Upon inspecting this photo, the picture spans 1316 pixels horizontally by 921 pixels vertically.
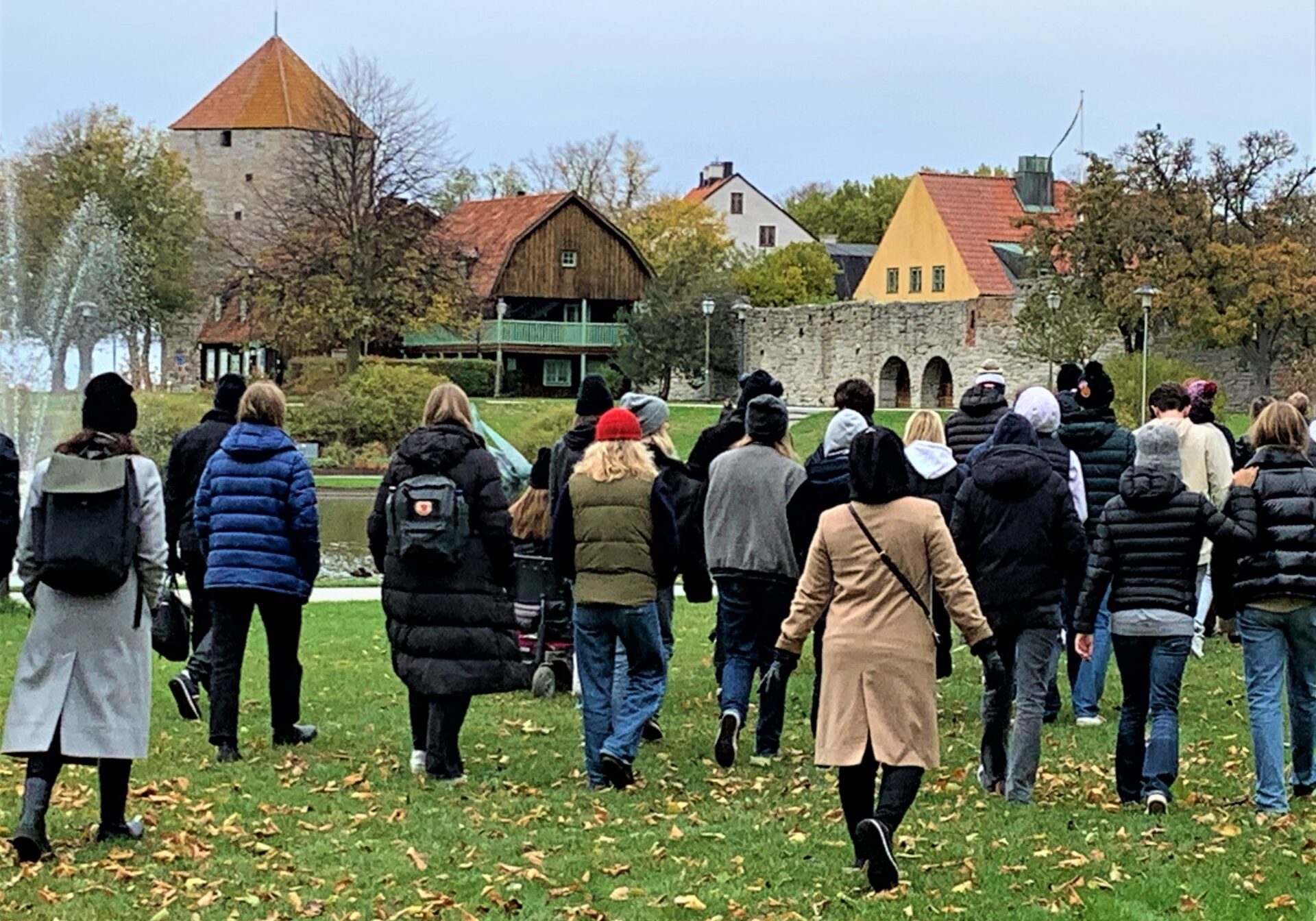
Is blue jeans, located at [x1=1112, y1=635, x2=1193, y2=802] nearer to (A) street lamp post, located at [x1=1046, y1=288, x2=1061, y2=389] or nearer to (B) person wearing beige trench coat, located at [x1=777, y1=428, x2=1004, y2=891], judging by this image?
(B) person wearing beige trench coat, located at [x1=777, y1=428, x2=1004, y2=891]

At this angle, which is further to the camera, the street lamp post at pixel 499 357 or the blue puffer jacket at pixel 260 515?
the street lamp post at pixel 499 357

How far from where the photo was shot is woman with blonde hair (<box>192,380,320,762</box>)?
31.3 ft

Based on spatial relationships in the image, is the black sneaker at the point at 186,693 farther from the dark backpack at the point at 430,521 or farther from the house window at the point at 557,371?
the house window at the point at 557,371

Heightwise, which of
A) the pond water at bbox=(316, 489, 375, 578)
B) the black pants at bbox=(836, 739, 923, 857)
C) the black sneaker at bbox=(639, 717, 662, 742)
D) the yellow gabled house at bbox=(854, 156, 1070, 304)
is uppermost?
the yellow gabled house at bbox=(854, 156, 1070, 304)

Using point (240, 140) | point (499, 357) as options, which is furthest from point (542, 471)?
point (240, 140)

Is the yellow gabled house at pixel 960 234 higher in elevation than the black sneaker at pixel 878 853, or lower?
higher

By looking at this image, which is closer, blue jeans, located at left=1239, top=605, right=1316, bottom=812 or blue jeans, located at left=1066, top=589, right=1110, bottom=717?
blue jeans, located at left=1239, top=605, right=1316, bottom=812

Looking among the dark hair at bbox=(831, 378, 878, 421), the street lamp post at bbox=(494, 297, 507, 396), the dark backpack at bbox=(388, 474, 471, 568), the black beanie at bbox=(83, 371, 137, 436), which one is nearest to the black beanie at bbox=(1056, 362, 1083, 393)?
the dark hair at bbox=(831, 378, 878, 421)

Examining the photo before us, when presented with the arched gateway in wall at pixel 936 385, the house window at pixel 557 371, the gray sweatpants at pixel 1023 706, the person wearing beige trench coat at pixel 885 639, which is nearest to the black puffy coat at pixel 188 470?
the gray sweatpants at pixel 1023 706

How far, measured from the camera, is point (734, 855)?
752 centimetres

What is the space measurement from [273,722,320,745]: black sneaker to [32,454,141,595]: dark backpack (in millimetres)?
2848

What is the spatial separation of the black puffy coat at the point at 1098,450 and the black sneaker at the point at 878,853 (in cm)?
491

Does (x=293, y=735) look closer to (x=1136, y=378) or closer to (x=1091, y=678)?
(x=1091, y=678)

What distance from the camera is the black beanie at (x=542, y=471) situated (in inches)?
443
